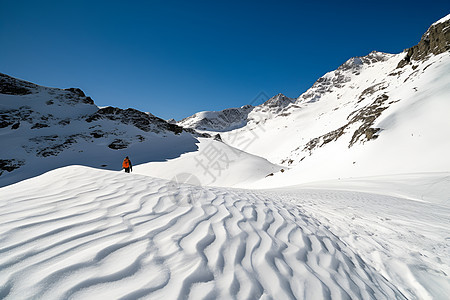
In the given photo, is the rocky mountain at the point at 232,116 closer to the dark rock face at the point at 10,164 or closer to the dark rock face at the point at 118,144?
the dark rock face at the point at 118,144

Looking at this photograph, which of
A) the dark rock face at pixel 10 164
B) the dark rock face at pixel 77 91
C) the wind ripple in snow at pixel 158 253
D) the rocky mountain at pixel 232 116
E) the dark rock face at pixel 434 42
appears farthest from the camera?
the rocky mountain at pixel 232 116

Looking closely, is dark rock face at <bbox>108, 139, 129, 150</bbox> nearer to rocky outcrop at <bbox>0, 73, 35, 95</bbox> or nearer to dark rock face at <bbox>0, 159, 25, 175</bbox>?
dark rock face at <bbox>0, 159, 25, 175</bbox>

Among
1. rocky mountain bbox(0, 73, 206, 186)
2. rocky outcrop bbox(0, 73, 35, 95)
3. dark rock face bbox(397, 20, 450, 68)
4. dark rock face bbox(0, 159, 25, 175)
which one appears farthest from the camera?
rocky outcrop bbox(0, 73, 35, 95)

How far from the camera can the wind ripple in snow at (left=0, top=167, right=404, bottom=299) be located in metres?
1.29

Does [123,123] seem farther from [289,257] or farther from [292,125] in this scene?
[292,125]

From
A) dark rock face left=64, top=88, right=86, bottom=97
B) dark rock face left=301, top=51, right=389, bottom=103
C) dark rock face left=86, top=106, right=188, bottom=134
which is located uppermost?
dark rock face left=301, top=51, right=389, bottom=103

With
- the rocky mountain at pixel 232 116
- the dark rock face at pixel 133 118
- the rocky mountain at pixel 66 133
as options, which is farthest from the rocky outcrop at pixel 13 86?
the rocky mountain at pixel 232 116

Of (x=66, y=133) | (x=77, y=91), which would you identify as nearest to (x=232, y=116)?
(x=77, y=91)

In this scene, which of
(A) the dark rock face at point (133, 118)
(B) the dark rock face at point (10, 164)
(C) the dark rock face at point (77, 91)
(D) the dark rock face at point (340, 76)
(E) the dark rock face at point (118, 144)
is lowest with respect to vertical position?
(B) the dark rock face at point (10, 164)

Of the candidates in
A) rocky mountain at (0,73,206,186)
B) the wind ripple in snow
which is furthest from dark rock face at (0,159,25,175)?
the wind ripple in snow

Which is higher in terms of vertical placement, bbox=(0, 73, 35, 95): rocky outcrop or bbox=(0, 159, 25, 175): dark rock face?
bbox=(0, 73, 35, 95): rocky outcrop

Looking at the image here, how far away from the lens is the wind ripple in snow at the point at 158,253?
51.0 inches

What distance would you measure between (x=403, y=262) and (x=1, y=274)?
4.06 m

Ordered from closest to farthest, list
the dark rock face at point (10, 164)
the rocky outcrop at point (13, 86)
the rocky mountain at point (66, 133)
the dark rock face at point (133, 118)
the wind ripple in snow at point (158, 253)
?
the wind ripple in snow at point (158, 253)
the dark rock face at point (10, 164)
the rocky mountain at point (66, 133)
the rocky outcrop at point (13, 86)
the dark rock face at point (133, 118)
